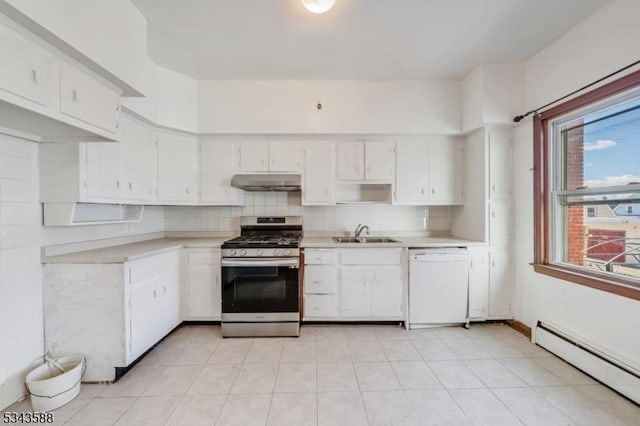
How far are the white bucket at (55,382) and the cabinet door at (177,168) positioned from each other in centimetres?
163

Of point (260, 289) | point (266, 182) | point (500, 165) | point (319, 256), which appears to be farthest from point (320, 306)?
point (500, 165)

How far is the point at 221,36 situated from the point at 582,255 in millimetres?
3827

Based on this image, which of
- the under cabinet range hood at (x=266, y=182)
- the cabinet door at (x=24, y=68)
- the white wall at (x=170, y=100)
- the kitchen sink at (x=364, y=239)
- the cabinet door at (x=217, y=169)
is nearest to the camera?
the cabinet door at (x=24, y=68)

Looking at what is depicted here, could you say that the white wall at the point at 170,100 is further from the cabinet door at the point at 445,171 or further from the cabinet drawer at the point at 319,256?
the cabinet door at the point at 445,171

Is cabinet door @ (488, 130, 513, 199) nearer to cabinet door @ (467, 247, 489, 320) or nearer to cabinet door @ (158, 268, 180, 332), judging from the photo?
cabinet door @ (467, 247, 489, 320)

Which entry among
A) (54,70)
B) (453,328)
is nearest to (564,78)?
A: (453,328)

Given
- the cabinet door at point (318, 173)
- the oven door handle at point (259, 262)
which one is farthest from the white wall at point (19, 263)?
the cabinet door at point (318, 173)

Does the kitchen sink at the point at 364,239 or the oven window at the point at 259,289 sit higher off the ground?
the kitchen sink at the point at 364,239

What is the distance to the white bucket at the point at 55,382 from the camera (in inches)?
71.1

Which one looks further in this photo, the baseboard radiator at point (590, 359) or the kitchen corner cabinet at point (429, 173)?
the kitchen corner cabinet at point (429, 173)

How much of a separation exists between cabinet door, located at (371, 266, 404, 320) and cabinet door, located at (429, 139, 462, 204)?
42.4 inches

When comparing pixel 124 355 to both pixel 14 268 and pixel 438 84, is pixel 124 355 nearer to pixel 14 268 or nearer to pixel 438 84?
pixel 14 268

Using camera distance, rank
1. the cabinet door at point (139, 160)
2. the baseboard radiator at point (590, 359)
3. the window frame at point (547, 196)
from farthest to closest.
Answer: the cabinet door at point (139, 160) < the window frame at point (547, 196) < the baseboard radiator at point (590, 359)

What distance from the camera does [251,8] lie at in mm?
2107
